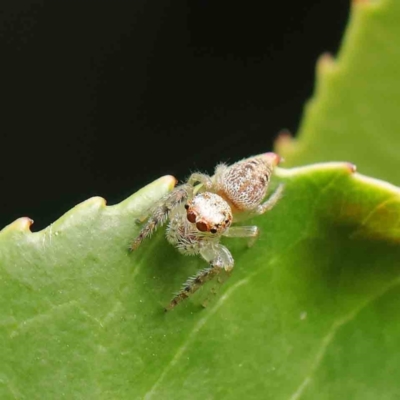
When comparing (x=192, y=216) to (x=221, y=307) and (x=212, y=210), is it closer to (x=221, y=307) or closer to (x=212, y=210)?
(x=212, y=210)

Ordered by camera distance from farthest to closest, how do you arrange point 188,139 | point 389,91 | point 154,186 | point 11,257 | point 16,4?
point 188,139
point 16,4
point 389,91
point 154,186
point 11,257

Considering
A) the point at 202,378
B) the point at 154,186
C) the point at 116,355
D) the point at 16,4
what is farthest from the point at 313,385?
the point at 16,4

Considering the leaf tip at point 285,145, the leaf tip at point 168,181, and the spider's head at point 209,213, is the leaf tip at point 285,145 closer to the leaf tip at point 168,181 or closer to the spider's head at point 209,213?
the spider's head at point 209,213

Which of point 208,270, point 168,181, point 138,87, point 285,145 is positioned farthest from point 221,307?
point 138,87

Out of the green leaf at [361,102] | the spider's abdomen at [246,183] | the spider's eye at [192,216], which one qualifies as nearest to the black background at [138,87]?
the green leaf at [361,102]

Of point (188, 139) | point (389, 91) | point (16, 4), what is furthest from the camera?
point (188, 139)

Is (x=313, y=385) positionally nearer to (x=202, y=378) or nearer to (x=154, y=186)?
(x=202, y=378)
